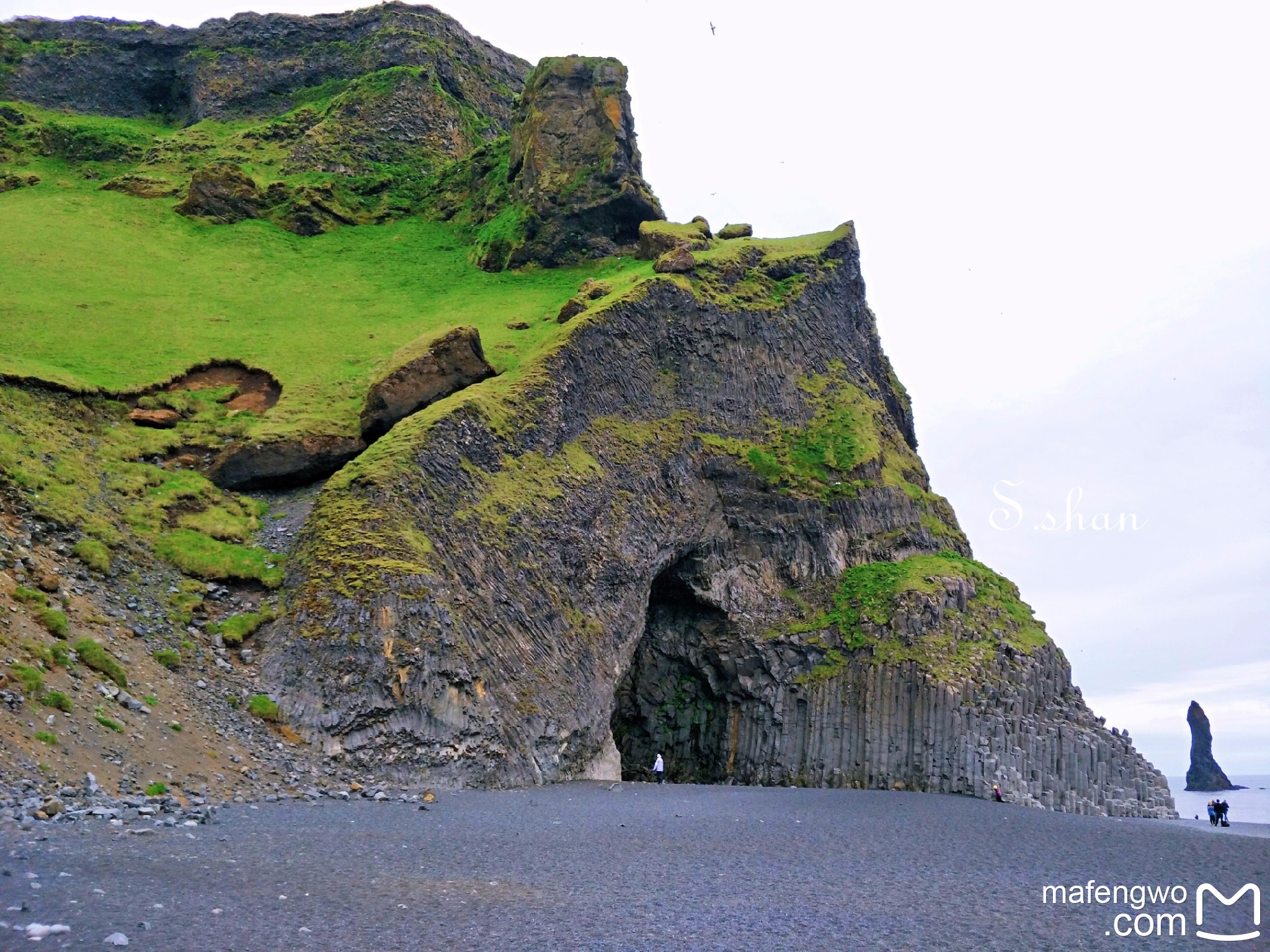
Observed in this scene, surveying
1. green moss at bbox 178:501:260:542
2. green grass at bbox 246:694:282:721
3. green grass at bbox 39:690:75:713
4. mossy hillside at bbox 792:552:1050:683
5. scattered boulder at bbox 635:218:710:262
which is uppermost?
scattered boulder at bbox 635:218:710:262

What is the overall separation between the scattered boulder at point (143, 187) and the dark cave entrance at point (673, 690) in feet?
150

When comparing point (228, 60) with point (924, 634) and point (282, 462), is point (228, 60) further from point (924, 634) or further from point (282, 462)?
point (924, 634)

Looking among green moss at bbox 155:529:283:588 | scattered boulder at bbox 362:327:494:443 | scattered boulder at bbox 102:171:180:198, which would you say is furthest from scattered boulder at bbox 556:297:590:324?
scattered boulder at bbox 102:171:180:198

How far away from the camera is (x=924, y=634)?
120 ft

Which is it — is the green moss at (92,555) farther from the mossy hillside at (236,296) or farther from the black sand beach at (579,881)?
the black sand beach at (579,881)

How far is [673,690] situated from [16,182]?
55162 millimetres

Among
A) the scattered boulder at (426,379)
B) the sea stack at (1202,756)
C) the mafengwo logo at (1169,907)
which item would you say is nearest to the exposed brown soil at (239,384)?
the scattered boulder at (426,379)

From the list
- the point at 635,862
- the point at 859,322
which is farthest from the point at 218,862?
the point at 859,322

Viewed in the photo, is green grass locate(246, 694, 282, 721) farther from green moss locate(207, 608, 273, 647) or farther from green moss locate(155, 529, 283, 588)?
green moss locate(155, 529, 283, 588)

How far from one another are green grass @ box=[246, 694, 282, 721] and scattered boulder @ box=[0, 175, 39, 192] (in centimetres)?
5383

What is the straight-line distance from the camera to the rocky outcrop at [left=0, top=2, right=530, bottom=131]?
81438 mm

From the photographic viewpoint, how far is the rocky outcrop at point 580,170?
56.4 metres

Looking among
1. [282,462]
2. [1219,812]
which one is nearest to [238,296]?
[282,462]

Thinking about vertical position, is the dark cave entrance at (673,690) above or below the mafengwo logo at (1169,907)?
above
